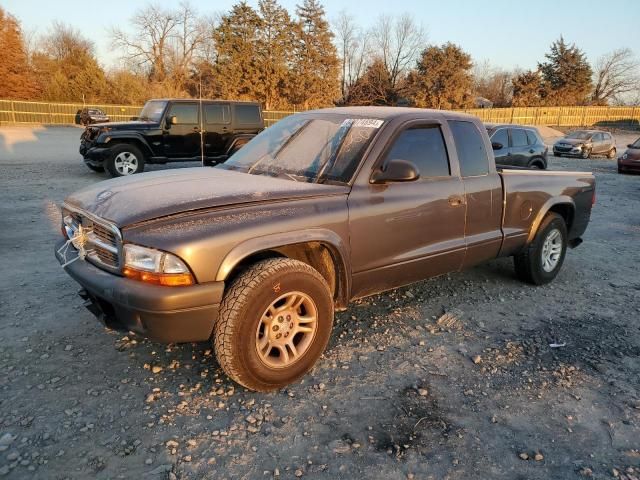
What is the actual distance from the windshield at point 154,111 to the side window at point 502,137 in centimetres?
848

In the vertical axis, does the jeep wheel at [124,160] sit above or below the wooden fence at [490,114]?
below

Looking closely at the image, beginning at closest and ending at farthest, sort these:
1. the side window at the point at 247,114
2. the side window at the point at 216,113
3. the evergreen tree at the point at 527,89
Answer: the side window at the point at 216,113 → the side window at the point at 247,114 → the evergreen tree at the point at 527,89

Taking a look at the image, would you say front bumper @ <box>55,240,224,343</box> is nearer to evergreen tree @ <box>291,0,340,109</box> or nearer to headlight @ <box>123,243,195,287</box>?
headlight @ <box>123,243,195,287</box>

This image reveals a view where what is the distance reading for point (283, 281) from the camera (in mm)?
2883

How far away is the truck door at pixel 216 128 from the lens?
1248 cm

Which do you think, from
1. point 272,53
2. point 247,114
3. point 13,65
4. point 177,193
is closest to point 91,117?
point 13,65

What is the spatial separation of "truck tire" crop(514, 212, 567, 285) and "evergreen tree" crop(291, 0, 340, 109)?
39688 mm

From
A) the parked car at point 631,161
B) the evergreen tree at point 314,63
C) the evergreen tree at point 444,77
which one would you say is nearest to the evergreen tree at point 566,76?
the evergreen tree at point 444,77

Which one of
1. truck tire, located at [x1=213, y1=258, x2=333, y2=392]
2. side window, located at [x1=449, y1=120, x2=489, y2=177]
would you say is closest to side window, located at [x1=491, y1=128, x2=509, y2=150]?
side window, located at [x1=449, y1=120, x2=489, y2=177]

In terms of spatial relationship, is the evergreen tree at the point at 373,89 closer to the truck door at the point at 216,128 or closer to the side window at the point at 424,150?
the truck door at the point at 216,128

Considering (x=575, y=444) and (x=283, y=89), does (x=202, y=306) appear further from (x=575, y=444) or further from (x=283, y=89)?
(x=283, y=89)

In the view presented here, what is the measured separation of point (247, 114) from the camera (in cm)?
1314

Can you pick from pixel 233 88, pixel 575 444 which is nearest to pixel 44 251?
pixel 575 444

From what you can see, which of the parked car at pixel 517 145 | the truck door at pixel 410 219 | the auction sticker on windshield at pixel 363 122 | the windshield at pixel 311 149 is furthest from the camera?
the parked car at pixel 517 145
